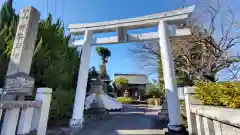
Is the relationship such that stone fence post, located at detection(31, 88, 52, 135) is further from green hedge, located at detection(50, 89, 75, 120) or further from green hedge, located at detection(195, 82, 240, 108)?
green hedge, located at detection(195, 82, 240, 108)

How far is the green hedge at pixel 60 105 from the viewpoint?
18.3 feet

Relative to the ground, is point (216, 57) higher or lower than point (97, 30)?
lower

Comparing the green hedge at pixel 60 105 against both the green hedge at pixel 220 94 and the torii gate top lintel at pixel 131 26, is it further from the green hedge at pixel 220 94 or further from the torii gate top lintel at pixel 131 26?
the green hedge at pixel 220 94

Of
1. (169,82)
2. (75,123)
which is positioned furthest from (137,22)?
(75,123)

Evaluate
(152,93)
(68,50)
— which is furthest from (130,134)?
(152,93)

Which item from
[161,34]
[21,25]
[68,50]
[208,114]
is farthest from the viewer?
[68,50]

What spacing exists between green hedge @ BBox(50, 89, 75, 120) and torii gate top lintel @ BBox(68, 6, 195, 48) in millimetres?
2005

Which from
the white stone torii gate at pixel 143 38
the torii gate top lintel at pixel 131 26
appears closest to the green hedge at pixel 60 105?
the white stone torii gate at pixel 143 38

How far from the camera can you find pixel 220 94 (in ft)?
8.79

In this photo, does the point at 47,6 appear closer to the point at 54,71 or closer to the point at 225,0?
the point at 54,71

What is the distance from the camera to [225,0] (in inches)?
284

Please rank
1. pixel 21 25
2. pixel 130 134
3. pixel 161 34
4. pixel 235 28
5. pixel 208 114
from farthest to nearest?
pixel 235 28 → pixel 161 34 → pixel 130 134 → pixel 21 25 → pixel 208 114

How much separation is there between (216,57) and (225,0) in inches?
99.9

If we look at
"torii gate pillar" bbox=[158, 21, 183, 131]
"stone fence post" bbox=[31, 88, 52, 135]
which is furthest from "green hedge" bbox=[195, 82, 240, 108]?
"stone fence post" bbox=[31, 88, 52, 135]
